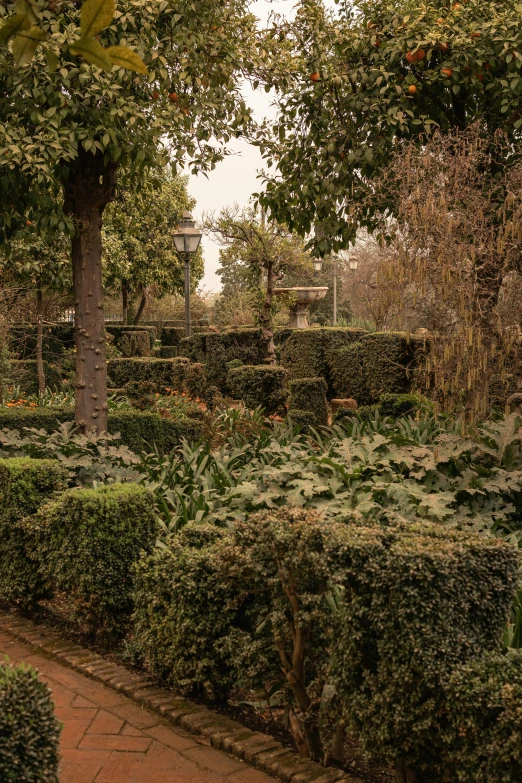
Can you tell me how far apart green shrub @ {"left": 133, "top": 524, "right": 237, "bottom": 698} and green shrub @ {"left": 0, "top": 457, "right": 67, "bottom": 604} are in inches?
54.5

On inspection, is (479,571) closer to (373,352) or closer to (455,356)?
(455,356)

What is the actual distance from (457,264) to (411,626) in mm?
4228

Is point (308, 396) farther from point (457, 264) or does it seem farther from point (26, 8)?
point (26, 8)

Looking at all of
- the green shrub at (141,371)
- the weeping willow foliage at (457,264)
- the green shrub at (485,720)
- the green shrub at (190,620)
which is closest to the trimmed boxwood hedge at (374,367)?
the green shrub at (141,371)

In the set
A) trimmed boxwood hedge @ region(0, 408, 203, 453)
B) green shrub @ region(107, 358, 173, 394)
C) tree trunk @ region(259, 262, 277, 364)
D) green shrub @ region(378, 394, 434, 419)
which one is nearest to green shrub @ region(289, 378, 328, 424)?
green shrub @ region(378, 394, 434, 419)

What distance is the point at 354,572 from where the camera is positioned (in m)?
3.03

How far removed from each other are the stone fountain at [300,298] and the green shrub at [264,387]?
21.9 ft

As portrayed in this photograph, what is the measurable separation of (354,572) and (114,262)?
2717cm

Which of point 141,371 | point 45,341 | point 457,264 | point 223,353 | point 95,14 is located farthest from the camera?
point 45,341

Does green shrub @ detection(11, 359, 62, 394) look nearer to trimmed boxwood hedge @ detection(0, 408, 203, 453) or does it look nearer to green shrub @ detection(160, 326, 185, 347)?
trimmed boxwood hedge @ detection(0, 408, 203, 453)

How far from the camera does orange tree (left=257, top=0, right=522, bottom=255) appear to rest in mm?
8086

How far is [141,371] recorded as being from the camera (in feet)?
53.4

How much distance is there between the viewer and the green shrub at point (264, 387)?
47.0 feet

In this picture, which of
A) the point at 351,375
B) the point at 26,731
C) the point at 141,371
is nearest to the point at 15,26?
the point at 26,731
